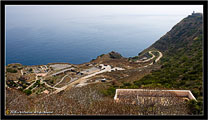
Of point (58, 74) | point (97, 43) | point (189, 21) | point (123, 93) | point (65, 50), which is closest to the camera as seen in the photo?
point (123, 93)

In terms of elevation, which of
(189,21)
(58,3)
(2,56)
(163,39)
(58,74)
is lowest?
(58,74)

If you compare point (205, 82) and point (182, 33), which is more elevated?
point (182, 33)

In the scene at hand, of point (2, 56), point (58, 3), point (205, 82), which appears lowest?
point (205, 82)

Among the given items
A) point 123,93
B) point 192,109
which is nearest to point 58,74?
point 123,93

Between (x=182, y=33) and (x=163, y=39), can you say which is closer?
(x=182, y=33)

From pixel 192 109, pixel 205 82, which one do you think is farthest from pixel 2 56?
pixel 192 109

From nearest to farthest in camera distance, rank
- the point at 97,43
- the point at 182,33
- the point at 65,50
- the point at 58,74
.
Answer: the point at 58,74
the point at 182,33
the point at 65,50
the point at 97,43

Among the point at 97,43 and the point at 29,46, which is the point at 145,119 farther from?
the point at 97,43

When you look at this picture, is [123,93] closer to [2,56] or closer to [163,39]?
[2,56]

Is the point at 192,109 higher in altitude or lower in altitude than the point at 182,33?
lower
